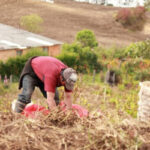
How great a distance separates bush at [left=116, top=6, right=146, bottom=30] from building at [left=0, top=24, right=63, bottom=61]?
74.4ft

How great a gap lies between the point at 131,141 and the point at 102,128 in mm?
159

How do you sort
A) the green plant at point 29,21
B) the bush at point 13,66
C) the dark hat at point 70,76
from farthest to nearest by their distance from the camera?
1. the green plant at point 29,21
2. the bush at point 13,66
3. the dark hat at point 70,76

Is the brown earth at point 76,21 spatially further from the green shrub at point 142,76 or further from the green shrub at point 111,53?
the green shrub at point 142,76

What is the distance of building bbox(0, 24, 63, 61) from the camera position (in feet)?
62.0

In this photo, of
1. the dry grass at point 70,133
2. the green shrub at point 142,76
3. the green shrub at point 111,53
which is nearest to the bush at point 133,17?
the green shrub at point 111,53

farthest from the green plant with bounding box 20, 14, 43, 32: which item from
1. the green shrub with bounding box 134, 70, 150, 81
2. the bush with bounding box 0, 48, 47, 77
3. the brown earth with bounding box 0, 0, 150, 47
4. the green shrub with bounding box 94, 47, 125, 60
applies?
the green shrub with bounding box 134, 70, 150, 81

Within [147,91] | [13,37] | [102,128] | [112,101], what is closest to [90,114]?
[102,128]

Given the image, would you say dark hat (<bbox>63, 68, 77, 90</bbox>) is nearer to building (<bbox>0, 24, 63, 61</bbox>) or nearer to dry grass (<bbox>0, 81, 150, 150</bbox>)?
dry grass (<bbox>0, 81, 150, 150</bbox>)

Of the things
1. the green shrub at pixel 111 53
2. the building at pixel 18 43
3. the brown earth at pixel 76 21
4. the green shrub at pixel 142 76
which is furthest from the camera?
the brown earth at pixel 76 21

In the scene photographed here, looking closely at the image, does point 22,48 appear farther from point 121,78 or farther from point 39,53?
point 121,78

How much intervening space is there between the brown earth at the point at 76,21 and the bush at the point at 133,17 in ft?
2.87

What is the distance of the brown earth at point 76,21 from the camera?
113 ft

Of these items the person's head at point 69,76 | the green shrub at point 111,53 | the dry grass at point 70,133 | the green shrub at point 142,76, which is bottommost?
the green shrub at point 111,53

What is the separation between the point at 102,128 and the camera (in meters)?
1.64
